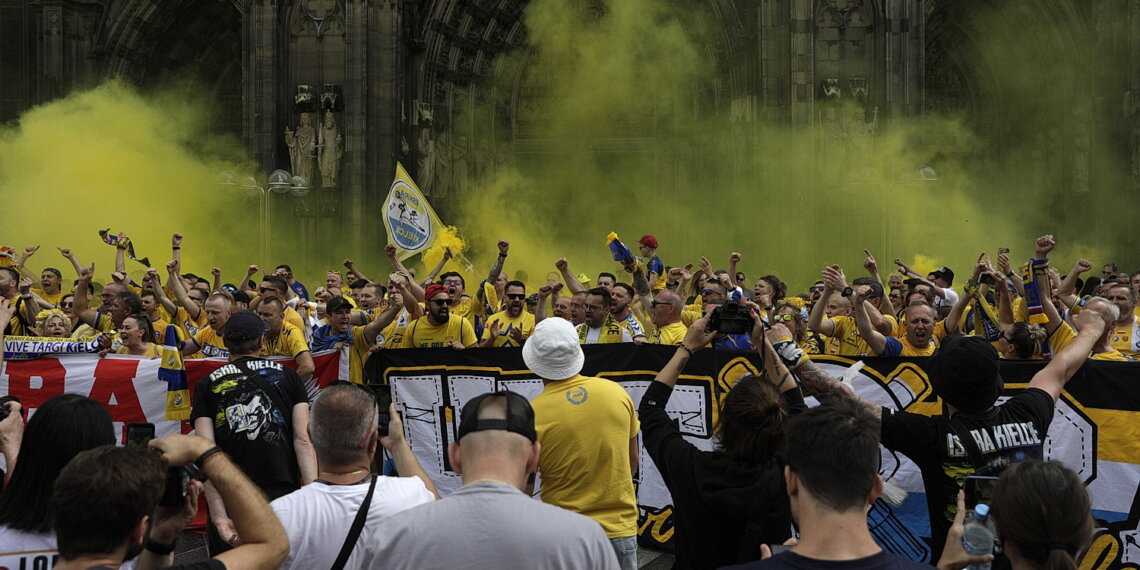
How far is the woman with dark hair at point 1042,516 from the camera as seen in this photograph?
2.59m

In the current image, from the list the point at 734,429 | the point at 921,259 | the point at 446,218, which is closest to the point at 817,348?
the point at 734,429

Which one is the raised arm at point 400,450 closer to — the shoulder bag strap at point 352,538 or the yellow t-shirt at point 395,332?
the shoulder bag strap at point 352,538

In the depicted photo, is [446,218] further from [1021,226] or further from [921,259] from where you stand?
[1021,226]

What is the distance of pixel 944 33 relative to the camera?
2938 cm

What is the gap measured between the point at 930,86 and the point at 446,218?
1501 centimetres

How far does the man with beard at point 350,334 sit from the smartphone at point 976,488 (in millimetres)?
5150

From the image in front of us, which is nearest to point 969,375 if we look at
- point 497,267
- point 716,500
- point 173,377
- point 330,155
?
point 716,500

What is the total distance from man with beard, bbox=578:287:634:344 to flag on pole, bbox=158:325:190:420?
2.93m

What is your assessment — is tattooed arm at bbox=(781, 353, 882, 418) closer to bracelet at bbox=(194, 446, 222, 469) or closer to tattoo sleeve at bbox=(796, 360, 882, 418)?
tattoo sleeve at bbox=(796, 360, 882, 418)

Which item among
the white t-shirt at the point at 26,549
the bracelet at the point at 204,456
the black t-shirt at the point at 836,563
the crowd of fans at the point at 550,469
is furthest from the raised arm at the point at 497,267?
the black t-shirt at the point at 836,563

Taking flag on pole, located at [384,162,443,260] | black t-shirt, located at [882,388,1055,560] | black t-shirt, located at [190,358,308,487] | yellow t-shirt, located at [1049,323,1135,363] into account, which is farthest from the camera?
flag on pole, located at [384,162,443,260]

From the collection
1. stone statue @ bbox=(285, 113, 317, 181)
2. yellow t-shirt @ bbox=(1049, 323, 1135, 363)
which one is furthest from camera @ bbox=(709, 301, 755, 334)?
stone statue @ bbox=(285, 113, 317, 181)

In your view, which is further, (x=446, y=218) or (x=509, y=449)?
(x=446, y=218)

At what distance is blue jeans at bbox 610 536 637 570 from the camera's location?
4.55 m
